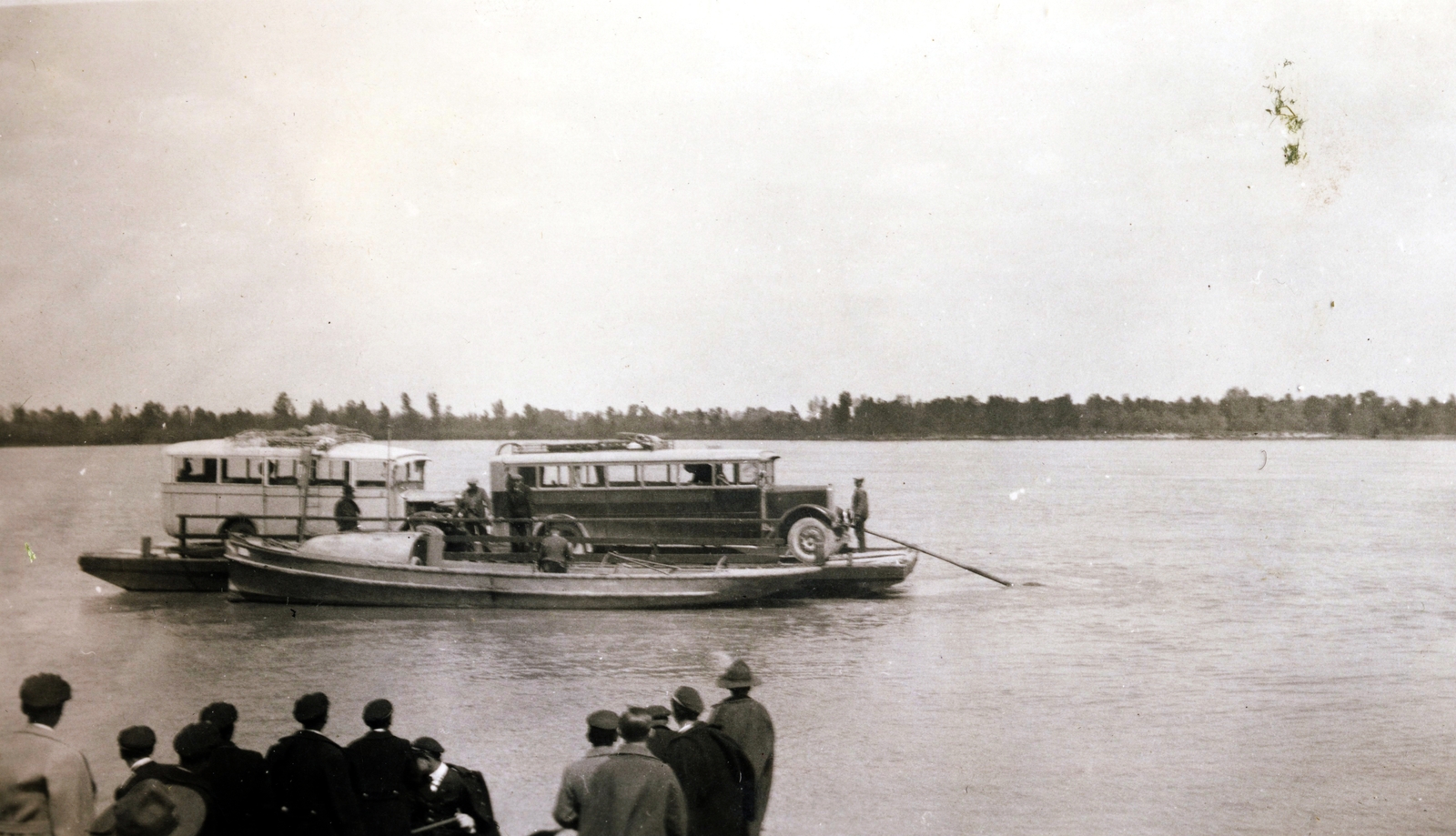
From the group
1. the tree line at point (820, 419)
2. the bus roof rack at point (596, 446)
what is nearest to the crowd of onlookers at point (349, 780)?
the tree line at point (820, 419)

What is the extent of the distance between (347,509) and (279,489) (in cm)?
98

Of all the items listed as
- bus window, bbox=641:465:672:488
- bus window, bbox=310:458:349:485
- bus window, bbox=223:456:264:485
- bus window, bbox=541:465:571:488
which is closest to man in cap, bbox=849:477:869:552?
bus window, bbox=641:465:672:488

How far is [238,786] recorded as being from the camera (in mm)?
3494

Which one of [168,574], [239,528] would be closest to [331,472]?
[239,528]

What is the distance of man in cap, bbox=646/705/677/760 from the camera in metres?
3.90

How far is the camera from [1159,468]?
37.2m

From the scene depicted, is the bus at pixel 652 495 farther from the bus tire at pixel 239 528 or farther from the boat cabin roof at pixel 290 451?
the bus tire at pixel 239 528

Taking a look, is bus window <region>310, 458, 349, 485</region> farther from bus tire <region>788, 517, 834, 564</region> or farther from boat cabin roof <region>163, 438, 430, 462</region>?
bus tire <region>788, 517, 834, 564</region>

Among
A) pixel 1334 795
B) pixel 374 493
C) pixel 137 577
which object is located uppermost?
pixel 374 493

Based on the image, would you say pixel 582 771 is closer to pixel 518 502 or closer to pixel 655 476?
pixel 655 476

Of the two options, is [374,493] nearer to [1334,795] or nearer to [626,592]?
[626,592]

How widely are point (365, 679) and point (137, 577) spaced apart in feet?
18.1

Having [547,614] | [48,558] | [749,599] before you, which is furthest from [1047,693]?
[48,558]

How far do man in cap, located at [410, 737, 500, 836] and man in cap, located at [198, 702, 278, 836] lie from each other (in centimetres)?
63
